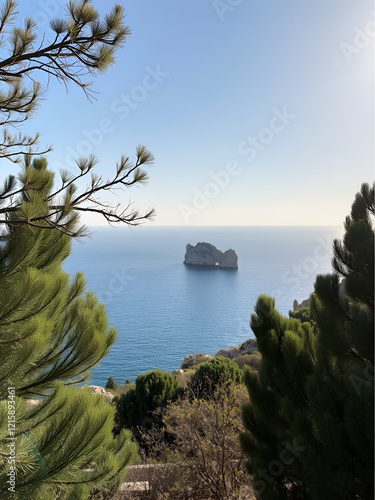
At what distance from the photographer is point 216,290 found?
53375 mm

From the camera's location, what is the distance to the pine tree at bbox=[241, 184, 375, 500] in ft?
7.93

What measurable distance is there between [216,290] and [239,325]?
13850 millimetres

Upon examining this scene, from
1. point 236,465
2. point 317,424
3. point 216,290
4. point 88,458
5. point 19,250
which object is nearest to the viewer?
point 317,424

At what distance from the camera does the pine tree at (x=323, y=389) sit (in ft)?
7.93

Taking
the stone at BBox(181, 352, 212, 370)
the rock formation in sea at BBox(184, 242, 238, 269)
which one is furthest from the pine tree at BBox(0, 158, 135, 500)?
the rock formation in sea at BBox(184, 242, 238, 269)

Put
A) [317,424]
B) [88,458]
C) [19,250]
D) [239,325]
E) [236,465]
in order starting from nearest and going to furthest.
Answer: [317,424] → [19,250] → [88,458] → [236,465] → [239,325]

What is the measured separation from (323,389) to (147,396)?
7.08 m

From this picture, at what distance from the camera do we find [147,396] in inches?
352

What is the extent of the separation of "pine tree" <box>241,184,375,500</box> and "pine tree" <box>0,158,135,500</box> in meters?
1.52

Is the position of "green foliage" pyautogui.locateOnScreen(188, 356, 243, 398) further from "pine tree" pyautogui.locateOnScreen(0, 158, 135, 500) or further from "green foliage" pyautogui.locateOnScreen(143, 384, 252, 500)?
"pine tree" pyautogui.locateOnScreen(0, 158, 135, 500)

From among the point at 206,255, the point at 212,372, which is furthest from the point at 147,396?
the point at 206,255

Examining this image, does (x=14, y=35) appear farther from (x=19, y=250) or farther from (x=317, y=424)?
(x=317, y=424)

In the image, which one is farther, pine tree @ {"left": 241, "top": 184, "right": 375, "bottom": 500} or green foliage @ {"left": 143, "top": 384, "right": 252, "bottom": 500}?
green foliage @ {"left": 143, "top": 384, "right": 252, "bottom": 500}

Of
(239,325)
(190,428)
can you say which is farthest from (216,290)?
(190,428)
